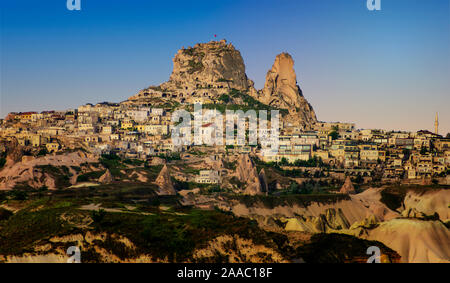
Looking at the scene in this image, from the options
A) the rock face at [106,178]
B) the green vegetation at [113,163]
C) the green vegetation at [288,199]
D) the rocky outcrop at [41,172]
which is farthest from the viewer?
the green vegetation at [113,163]

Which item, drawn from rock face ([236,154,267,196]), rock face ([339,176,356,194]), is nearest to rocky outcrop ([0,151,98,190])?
rock face ([236,154,267,196])

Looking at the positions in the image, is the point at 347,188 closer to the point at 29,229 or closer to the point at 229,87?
the point at 29,229

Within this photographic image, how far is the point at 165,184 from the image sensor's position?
92.7 meters

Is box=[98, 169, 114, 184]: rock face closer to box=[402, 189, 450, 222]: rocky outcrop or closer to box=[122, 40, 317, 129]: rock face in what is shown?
box=[402, 189, 450, 222]: rocky outcrop

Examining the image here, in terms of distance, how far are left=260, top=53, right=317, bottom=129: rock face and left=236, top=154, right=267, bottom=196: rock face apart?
63133 mm

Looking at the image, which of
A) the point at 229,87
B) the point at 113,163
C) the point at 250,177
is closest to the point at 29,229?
the point at 113,163

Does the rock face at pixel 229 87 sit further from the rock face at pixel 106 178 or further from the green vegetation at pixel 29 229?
the green vegetation at pixel 29 229

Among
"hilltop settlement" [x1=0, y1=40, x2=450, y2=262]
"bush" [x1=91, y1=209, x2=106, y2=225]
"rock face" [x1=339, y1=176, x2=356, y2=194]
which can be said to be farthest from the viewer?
"rock face" [x1=339, y1=176, x2=356, y2=194]

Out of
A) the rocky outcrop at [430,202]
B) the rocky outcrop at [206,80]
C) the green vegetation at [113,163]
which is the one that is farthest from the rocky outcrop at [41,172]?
the rocky outcrop at [206,80]

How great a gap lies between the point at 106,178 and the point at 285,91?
10017 cm

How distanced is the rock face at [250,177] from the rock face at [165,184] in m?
13.7

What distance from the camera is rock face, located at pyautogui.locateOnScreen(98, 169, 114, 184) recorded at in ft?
301

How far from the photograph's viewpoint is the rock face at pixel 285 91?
17562cm
